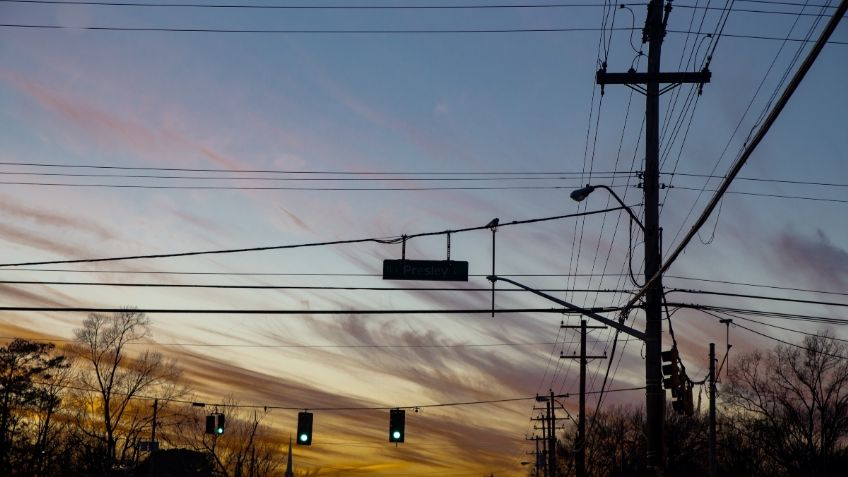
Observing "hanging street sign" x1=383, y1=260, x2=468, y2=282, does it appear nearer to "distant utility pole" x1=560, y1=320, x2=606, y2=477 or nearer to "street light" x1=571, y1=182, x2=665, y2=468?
"street light" x1=571, y1=182, x2=665, y2=468

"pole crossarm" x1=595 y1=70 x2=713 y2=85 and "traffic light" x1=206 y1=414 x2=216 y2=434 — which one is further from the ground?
"pole crossarm" x1=595 y1=70 x2=713 y2=85

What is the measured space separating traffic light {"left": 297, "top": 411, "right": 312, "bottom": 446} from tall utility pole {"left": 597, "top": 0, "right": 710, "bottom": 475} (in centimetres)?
2052

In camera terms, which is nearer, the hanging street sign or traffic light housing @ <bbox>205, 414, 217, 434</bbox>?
the hanging street sign

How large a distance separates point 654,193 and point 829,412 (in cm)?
6049

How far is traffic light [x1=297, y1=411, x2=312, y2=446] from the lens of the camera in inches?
1599

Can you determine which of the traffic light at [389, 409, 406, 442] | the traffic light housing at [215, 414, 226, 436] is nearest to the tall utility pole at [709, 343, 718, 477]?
the traffic light at [389, 409, 406, 442]

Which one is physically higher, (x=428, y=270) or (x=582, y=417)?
(x=428, y=270)

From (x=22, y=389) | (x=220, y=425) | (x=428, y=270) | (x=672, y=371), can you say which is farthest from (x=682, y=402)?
(x=22, y=389)

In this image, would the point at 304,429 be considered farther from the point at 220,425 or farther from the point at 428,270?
the point at 428,270

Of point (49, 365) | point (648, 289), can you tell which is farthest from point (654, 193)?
point (49, 365)

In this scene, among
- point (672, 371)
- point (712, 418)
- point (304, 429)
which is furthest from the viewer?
point (712, 418)

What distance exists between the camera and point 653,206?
23.6 metres

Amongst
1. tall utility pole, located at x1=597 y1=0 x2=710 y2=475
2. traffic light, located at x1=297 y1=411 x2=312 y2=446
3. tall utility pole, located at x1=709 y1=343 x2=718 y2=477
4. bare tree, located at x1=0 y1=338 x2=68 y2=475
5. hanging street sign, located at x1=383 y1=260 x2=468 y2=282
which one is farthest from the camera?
bare tree, located at x1=0 y1=338 x2=68 y2=475

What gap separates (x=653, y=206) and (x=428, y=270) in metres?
5.88
